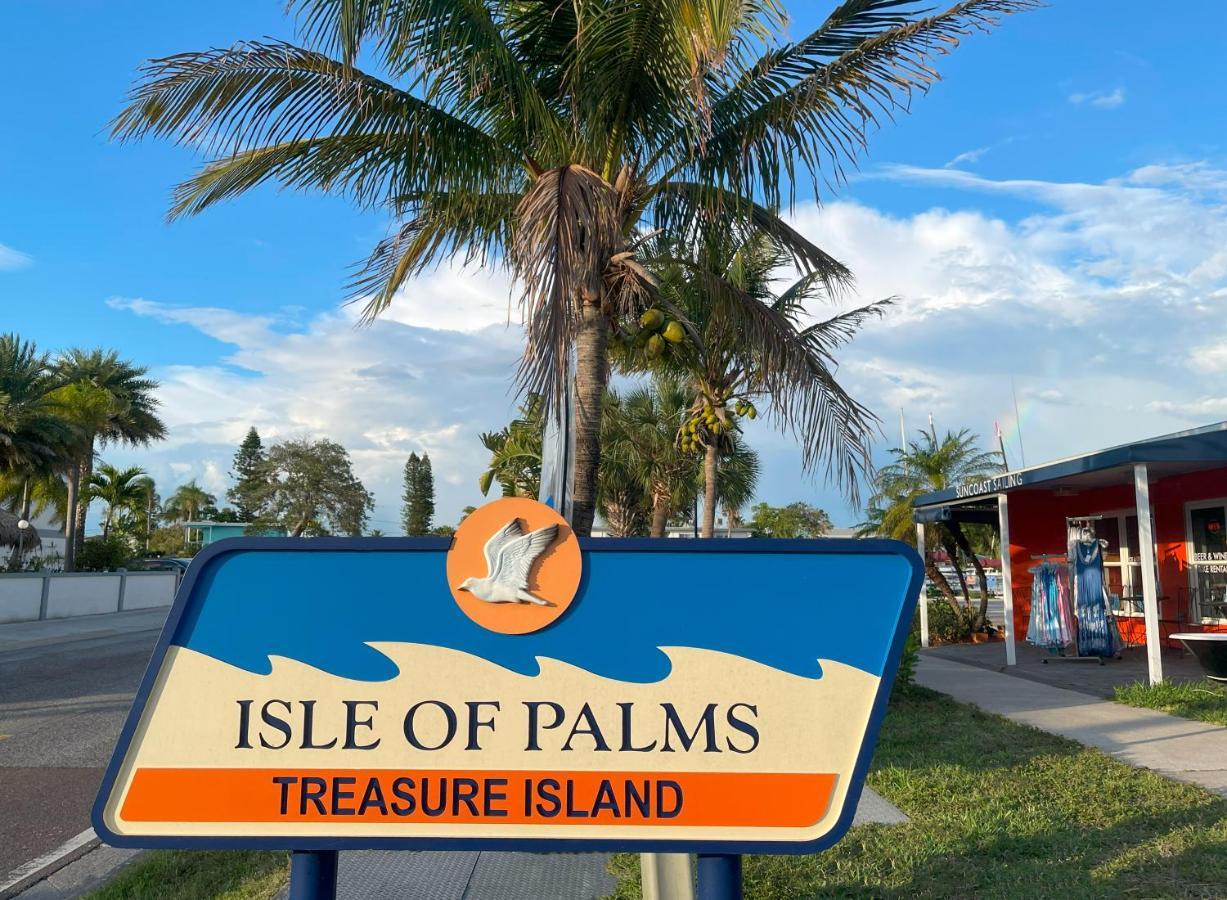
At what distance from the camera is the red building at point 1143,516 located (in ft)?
35.7

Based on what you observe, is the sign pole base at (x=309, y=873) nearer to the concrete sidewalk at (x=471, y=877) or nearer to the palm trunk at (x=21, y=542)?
the concrete sidewalk at (x=471, y=877)

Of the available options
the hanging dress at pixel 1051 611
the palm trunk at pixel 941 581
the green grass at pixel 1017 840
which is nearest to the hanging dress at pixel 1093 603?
the hanging dress at pixel 1051 611

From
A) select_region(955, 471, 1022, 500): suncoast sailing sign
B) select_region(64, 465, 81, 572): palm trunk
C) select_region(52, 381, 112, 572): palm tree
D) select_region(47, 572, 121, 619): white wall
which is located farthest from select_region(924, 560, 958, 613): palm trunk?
select_region(64, 465, 81, 572): palm trunk

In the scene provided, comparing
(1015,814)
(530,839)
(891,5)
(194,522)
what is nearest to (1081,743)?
(1015,814)

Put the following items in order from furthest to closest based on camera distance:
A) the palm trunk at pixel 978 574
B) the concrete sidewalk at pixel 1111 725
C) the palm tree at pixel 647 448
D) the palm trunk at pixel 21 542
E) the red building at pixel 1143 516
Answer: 1. the palm trunk at pixel 21 542
2. the palm tree at pixel 647 448
3. the palm trunk at pixel 978 574
4. the red building at pixel 1143 516
5. the concrete sidewalk at pixel 1111 725

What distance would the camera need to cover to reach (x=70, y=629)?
22391 mm

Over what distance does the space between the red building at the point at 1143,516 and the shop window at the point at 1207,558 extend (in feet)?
0.05

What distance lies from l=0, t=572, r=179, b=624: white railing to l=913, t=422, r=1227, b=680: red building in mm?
21099

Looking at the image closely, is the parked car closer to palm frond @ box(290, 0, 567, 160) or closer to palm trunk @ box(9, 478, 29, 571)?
palm trunk @ box(9, 478, 29, 571)

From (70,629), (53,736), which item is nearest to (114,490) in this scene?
(70,629)

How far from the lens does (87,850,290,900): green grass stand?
4.90 meters

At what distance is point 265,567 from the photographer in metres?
2.40

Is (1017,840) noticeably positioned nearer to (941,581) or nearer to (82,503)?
(941,581)

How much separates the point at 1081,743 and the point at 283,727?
24.2 ft
